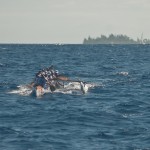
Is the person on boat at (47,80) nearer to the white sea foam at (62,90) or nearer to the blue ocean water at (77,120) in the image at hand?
the white sea foam at (62,90)

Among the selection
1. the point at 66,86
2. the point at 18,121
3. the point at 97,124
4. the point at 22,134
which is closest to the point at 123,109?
the point at 97,124

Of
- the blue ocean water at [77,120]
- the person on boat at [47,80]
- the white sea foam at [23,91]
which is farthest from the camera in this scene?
the person on boat at [47,80]

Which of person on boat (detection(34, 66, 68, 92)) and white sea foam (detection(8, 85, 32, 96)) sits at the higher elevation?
person on boat (detection(34, 66, 68, 92))

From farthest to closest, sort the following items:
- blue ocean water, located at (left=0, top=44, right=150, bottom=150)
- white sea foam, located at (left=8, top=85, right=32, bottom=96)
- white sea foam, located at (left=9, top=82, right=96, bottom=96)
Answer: white sea foam, located at (left=9, top=82, right=96, bottom=96) → white sea foam, located at (left=8, top=85, right=32, bottom=96) → blue ocean water, located at (left=0, top=44, right=150, bottom=150)

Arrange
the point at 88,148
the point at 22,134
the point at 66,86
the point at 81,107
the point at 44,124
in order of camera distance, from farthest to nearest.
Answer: the point at 66,86 → the point at 81,107 → the point at 44,124 → the point at 22,134 → the point at 88,148

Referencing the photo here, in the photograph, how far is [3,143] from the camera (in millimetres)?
20672

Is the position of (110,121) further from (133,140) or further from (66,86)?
(66,86)

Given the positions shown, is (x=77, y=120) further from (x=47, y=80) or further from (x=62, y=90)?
(x=62, y=90)

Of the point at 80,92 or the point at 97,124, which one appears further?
the point at 80,92

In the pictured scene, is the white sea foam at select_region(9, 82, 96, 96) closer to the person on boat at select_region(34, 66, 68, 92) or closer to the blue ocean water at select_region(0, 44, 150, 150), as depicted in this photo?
the person on boat at select_region(34, 66, 68, 92)

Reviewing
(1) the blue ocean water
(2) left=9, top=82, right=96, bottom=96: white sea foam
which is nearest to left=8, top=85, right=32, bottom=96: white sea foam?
(2) left=9, top=82, right=96, bottom=96: white sea foam

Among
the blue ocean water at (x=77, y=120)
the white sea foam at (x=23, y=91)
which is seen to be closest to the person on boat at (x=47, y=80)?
the white sea foam at (x=23, y=91)

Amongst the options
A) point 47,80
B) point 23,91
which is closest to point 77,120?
point 23,91

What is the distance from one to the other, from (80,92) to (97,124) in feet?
46.5
